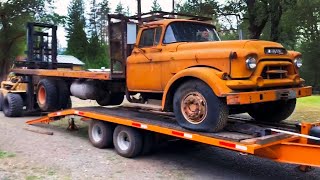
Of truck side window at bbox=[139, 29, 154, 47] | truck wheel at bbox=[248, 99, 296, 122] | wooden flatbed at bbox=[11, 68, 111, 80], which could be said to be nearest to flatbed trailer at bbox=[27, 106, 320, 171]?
truck wheel at bbox=[248, 99, 296, 122]

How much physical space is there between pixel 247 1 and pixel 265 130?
24.9m

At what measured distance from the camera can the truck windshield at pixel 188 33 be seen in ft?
27.6

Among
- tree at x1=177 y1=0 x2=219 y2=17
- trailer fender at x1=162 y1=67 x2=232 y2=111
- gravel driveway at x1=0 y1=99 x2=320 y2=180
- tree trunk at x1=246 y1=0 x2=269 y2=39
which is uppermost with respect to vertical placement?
tree at x1=177 y1=0 x2=219 y2=17

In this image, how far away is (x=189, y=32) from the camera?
8.63 meters

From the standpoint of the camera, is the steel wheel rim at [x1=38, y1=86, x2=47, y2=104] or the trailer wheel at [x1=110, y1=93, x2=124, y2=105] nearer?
the trailer wheel at [x1=110, y1=93, x2=124, y2=105]

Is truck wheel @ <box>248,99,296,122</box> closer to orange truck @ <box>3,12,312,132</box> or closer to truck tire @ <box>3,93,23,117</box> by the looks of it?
orange truck @ <box>3,12,312,132</box>

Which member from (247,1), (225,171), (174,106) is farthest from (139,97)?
(247,1)

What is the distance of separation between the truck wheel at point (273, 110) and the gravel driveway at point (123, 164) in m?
0.84

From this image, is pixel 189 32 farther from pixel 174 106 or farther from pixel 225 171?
pixel 225 171

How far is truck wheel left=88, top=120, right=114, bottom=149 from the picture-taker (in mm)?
9031

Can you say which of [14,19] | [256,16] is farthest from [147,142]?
[14,19]

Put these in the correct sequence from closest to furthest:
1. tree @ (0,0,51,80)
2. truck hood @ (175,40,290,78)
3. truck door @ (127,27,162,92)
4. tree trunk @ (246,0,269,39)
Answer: truck hood @ (175,40,290,78), truck door @ (127,27,162,92), tree trunk @ (246,0,269,39), tree @ (0,0,51,80)

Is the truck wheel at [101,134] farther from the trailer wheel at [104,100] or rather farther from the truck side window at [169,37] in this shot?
the truck side window at [169,37]

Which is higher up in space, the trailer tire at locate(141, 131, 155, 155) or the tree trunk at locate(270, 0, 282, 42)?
the tree trunk at locate(270, 0, 282, 42)
